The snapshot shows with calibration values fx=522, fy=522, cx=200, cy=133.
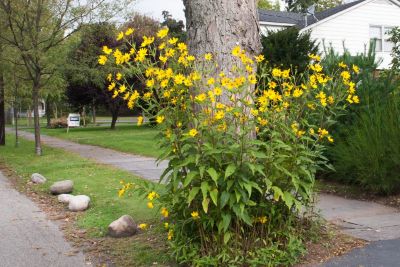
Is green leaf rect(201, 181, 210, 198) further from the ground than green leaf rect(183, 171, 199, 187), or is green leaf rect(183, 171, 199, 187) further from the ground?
green leaf rect(183, 171, 199, 187)

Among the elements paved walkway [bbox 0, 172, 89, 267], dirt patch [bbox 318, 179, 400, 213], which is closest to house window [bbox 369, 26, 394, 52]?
dirt patch [bbox 318, 179, 400, 213]

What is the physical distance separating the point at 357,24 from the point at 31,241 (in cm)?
2655

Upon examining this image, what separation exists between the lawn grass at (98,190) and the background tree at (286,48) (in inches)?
182

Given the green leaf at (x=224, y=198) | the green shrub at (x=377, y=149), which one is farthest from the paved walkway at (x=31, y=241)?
the green shrub at (x=377, y=149)

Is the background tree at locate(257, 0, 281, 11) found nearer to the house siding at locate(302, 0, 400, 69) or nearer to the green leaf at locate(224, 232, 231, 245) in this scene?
the house siding at locate(302, 0, 400, 69)

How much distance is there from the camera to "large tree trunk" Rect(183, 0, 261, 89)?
5469mm

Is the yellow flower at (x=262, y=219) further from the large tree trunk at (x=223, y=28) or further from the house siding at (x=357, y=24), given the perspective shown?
the house siding at (x=357, y=24)

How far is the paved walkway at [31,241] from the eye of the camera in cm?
557

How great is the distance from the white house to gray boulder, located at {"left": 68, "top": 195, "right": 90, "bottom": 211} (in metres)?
21.7

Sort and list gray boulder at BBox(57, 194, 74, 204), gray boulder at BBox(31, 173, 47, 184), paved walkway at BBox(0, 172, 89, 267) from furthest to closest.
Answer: gray boulder at BBox(31, 173, 47, 184), gray boulder at BBox(57, 194, 74, 204), paved walkway at BBox(0, 172, 89, 267)

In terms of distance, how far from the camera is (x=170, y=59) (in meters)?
5.03

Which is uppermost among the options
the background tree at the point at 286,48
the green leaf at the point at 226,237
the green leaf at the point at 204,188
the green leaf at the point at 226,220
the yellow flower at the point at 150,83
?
the background tree at the point at 286,48

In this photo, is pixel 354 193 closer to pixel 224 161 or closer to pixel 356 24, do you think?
pixel 224 161

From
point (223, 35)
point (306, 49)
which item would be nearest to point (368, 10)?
point (306, 49)
